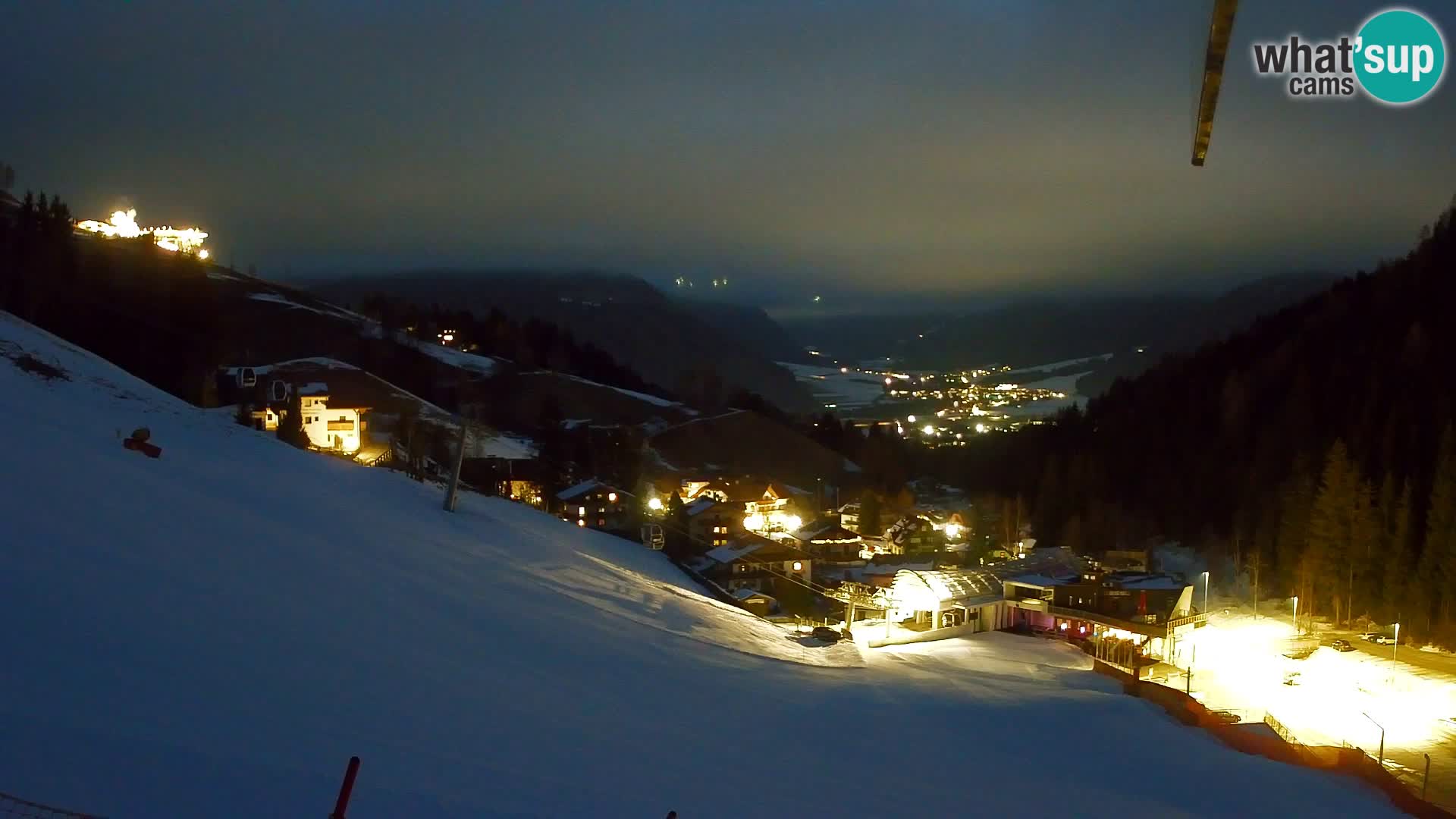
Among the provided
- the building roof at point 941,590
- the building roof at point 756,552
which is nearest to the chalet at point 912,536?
the building roof at point 756,552

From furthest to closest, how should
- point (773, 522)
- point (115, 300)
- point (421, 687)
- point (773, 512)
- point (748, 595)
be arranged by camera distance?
1. point (115, 300)
2. point (773, 512)
3. point (773, 522)
4. point (748, 595)
5. point (421, 687)

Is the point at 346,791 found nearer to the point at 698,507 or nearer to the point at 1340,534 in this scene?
the point at 1340,534

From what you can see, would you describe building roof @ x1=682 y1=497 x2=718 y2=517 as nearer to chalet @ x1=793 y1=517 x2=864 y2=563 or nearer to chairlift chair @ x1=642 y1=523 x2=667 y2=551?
chalet @ x1=793 y1=517 x2=864 y2=563

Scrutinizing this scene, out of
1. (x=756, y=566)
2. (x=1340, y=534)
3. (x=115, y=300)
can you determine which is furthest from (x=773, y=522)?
(x=115, y=300)

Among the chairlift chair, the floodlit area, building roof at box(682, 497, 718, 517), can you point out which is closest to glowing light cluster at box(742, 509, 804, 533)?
building roof at box(682, 497, 718, 517)

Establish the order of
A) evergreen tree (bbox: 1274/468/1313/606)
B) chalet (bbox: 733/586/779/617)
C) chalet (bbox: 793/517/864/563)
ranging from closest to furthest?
chalet (bbox: 733/586/779/617), evergreen tree (bbox: 1274/468/1313/606), chalet (bbox: 793/517/864/563)

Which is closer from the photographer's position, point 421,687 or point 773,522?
point 421,687

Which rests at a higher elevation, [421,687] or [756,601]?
[421,687]
